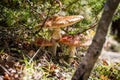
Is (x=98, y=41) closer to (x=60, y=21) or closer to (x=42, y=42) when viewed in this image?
(x=60, y=21)

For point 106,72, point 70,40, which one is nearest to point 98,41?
point 70,40

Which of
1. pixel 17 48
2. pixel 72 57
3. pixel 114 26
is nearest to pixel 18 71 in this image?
pixel 17 48

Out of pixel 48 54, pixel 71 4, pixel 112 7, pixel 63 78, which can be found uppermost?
pixel 71 4

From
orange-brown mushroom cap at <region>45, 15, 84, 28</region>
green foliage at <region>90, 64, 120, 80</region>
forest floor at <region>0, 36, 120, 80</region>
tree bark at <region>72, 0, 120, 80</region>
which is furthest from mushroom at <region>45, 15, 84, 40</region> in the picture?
green foliage at <region>90, 64, 120, 80</region>

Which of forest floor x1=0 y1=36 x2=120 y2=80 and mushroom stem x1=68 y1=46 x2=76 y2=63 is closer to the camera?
forest floor x1=0 y1=36 x2=120 y2=80

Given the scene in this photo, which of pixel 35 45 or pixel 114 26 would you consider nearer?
pixel 35 45

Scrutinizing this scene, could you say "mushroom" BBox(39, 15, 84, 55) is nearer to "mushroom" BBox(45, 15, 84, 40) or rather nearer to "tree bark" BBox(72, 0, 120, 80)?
"mushroom" BBox(45, 15, 84, 40)

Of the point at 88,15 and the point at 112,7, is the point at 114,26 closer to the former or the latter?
the point at 88,15
